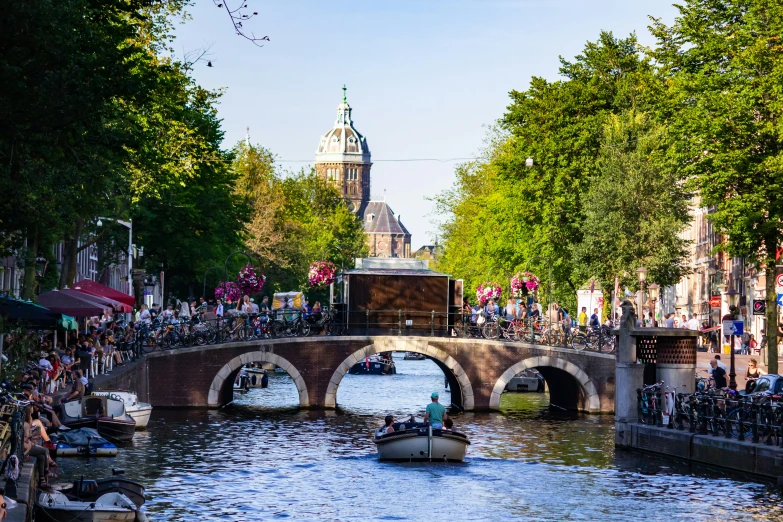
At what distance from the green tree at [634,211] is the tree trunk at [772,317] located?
565 inches

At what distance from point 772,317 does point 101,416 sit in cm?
1970

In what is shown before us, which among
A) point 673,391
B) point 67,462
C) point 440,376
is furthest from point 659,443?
point 440,376

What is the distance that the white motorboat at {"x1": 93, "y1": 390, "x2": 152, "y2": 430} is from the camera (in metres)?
37.6

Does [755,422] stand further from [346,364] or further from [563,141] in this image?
[563,141]

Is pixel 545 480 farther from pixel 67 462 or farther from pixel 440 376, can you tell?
pixel 440 376

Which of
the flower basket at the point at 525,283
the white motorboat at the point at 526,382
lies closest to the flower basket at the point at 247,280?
the flower basket at the point at 525,283

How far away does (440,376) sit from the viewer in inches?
3302

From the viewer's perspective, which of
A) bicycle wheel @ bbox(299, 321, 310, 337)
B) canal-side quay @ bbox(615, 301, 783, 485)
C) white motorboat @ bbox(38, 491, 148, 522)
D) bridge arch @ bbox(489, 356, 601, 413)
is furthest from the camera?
bicycle wheel @ bbox(299, 321, 310, 337)

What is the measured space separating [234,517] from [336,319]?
26469mm

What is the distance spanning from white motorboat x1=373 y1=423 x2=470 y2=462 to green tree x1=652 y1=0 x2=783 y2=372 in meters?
10.1

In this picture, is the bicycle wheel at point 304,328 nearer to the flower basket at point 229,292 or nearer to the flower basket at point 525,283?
the flower basket at point 229,292

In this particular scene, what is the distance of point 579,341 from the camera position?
52.1 m

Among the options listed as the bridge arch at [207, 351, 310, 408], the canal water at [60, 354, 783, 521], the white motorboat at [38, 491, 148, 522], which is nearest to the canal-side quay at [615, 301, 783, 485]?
the canal water at [60, 354, 783, 521]

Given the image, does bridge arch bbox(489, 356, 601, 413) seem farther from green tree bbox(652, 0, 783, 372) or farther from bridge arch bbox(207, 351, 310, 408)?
green tree bbox(652, 0, 783, 372)
